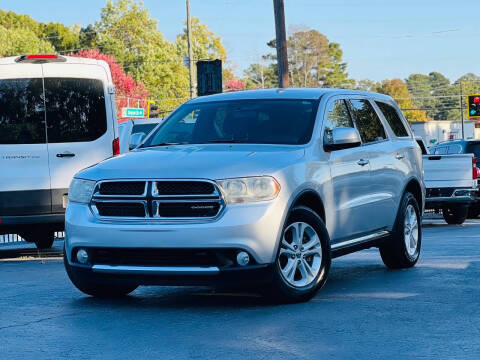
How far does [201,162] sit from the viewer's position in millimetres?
7723

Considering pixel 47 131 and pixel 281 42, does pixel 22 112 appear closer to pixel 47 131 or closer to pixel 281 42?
pixel 47 131

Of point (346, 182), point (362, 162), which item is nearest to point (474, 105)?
point (362, 162)

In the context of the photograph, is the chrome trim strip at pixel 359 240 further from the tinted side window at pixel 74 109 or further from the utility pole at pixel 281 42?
the utility pole at pixel 281 42

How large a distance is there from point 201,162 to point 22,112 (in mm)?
5250

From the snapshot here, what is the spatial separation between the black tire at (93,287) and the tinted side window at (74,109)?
428 centimetres

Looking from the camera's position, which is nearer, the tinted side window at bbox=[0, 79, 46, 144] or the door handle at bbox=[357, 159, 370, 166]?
the door handle at bbox=[357, 159, 370, 166]

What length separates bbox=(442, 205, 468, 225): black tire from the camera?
2017 cm

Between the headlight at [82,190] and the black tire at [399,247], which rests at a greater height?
the headlight at [82,190]

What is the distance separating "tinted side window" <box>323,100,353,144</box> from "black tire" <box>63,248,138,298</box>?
2.08m

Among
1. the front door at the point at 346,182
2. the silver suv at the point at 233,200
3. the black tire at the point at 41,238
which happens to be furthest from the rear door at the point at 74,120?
the front door at the point at 346,182

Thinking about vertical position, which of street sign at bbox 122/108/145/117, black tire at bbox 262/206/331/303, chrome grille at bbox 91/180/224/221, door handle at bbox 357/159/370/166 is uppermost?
street sign at bbox 122/108/145/117

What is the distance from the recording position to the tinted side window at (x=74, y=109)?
41.0 feet

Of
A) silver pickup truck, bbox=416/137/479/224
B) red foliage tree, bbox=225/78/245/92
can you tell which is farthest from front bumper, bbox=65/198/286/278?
red foliage tree, bbox=225/78/245/92

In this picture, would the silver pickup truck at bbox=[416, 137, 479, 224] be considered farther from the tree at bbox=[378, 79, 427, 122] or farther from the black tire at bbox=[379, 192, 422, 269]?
the tree at bbox=[378, 79, 427, 122]
